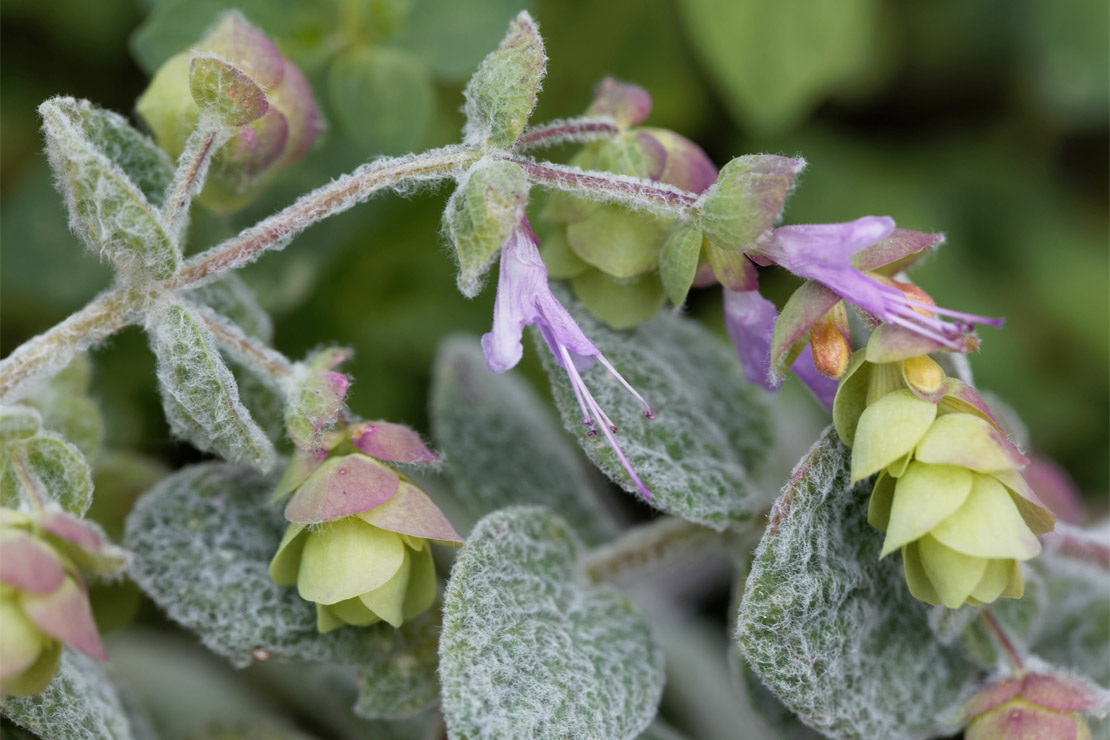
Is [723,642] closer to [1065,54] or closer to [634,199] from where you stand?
[634,199]

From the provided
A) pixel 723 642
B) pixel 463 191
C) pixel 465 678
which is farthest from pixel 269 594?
pixel 723 642

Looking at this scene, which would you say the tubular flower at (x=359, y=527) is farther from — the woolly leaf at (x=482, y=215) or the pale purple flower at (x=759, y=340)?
the pale purple flower at (x=759, y=340)

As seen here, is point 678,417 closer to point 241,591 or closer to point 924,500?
point 924,500

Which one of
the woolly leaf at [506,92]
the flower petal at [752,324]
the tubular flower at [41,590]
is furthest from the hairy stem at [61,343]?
the flower petal at [752,324]

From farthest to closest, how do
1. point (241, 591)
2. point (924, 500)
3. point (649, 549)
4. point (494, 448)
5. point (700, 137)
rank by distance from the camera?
point (700, 137)
point (494, 448)
point (649, 549)
point (241, 591)
point (924, 500)

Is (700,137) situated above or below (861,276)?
below

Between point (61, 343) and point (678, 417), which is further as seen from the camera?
point (678, 417)

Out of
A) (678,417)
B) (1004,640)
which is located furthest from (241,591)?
(1004,640)
